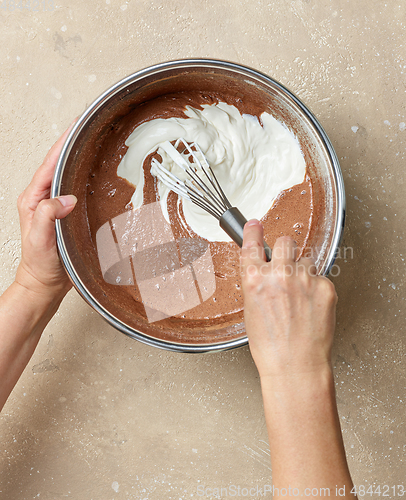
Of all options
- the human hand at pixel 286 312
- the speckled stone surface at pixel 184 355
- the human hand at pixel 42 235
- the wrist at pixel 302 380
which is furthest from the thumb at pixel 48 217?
the wrist at pixel 302 380

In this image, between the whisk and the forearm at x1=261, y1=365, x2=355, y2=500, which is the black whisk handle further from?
the forearm at x1=261, y1=365, x2=355, y2=500

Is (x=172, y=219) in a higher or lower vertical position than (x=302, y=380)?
higher

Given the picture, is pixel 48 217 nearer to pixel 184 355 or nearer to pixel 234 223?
pixel 234 223

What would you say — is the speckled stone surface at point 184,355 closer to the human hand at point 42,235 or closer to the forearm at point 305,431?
the human hand at point 42,235

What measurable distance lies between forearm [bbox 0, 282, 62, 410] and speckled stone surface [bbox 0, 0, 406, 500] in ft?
0.32

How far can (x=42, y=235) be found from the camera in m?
0.80

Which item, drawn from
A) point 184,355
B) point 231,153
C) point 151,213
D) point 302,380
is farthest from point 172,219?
point 302,380

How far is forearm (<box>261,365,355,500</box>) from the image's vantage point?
1.97ft

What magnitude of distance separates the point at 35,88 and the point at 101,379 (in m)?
0.77

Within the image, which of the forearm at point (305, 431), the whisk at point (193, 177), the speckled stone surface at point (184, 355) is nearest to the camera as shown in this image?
the forearm at point (305, 431)

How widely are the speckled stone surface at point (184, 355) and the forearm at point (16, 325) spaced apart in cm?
10

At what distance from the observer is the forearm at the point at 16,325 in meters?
0.88

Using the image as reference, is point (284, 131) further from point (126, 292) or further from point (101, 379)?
point (101, 379)

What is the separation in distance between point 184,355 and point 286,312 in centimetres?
44
